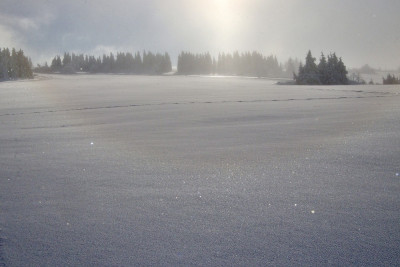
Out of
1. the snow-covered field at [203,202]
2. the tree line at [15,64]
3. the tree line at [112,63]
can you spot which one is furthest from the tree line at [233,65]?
the snow-covered field at [203,202]

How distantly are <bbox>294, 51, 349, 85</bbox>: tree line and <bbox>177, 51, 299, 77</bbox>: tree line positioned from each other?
46.2m

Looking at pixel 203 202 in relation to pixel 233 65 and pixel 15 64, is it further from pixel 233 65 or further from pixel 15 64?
pixel 233 65

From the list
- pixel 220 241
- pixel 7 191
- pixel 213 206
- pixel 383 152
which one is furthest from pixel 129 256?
pixel 383 152

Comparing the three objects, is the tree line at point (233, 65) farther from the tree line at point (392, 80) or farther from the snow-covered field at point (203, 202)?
the snow-covered field at point (203, 202)

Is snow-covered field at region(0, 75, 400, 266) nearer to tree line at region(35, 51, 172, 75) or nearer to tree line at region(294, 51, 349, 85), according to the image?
tree line at region(294, 51, 349, 85)

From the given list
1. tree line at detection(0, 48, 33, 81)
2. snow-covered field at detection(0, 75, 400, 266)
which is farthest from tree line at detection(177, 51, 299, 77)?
snow-covered field at detection(0, 75, 400, 266)

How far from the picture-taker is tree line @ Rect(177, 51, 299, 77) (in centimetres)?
9112

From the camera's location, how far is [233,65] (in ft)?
321

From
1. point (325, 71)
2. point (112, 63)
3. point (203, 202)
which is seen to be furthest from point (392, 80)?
point (112, 63)

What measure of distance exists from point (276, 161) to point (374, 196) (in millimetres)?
1192

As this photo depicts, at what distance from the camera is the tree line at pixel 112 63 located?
104 m

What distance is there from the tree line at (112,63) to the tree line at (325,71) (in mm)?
66957

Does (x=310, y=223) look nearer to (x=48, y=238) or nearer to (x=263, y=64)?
(x=48, y=238)

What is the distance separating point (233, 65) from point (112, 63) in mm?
40169
